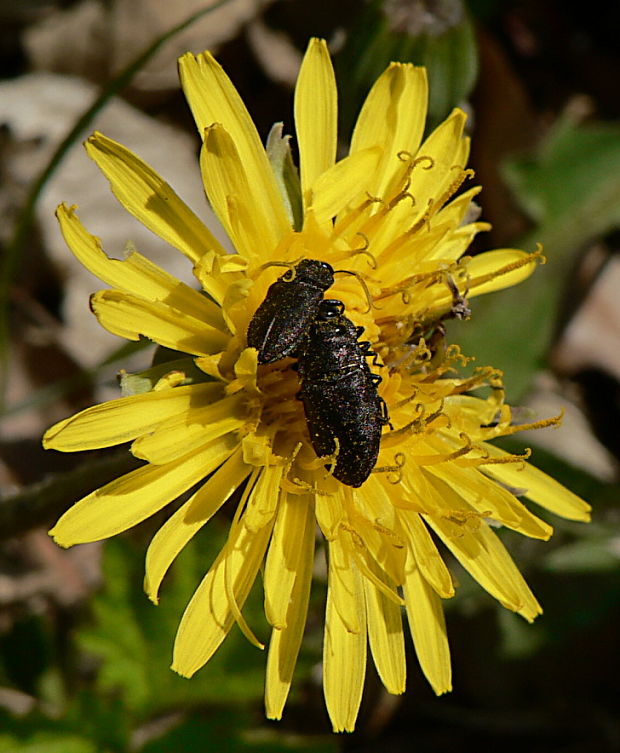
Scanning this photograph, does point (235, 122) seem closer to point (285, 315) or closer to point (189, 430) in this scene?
point (285, 315)

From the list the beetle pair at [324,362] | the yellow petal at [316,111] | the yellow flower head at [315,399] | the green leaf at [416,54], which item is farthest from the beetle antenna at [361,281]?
the green leaf at [416,54]

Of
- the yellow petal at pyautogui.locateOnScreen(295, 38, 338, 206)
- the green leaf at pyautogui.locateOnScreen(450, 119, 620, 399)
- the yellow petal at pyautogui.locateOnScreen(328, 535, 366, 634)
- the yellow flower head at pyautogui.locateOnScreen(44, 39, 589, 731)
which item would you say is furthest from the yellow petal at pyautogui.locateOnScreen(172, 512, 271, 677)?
the green leaf at pyautogui.locateOnScreen(450, 119, 620, 399)

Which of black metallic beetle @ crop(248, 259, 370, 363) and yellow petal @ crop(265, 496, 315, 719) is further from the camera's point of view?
yellow petal @ crop(265, 496, 315, 719)

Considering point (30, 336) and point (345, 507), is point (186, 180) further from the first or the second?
point (345, 507)

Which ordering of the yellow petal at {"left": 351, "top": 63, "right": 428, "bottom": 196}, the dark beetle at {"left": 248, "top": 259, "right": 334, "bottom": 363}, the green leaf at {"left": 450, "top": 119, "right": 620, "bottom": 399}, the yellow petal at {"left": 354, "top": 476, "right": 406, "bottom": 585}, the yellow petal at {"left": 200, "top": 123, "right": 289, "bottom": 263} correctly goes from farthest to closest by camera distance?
the green leaf at {"left": 450, "top": 119, "right": 620, "bottom": 399} < the yellow petal at {"left": 351, "top": 63, "right": 428, "bottom": 196} < the yellow petal at {"left": 354, "top": 476, "right": 406, "bottom": 585} < the yellow petal at {"left": 200, "top": 123, "right": 289, "bottom": 263} < the dark beetle at {"left": 248, "top": 259, "right": 334, "bottom": 363}

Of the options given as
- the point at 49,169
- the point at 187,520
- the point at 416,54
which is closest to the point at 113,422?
the point at 187,520

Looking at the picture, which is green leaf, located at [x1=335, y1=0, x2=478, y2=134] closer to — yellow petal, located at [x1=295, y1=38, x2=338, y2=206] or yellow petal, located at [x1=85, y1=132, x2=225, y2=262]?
yellow petal, located at [x1=295, y1=38, x2=338, y2=206]
